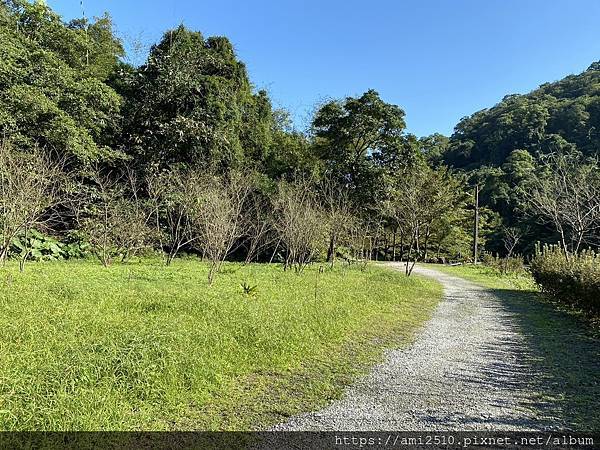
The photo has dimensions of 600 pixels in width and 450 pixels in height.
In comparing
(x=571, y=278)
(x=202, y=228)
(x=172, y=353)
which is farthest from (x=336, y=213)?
(x=172, y=353)

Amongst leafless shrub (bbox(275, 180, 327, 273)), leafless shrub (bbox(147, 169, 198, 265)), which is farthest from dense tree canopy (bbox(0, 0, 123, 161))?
leafless shrub (bbox(275, 180, 327, 273))

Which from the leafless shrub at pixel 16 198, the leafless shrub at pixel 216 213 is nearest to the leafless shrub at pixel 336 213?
the leafless shrub at pixel 216 213

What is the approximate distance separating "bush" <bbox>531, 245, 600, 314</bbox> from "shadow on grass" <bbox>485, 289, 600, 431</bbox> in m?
0.47

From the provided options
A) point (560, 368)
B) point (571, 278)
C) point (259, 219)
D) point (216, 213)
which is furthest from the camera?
point (259, 219)

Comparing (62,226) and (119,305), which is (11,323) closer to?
(119,305)

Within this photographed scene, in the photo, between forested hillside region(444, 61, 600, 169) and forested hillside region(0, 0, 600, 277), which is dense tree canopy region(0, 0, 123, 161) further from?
forested hillside region(444, 61, 600, 169)

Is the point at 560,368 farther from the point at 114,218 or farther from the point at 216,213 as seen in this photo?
the point at 114,218

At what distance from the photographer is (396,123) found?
21641mm

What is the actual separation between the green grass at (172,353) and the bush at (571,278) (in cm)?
324

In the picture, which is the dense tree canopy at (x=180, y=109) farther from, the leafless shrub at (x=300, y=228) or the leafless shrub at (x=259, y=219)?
the leafless shrub at (x=300, y=228)

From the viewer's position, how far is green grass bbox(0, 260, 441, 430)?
122 inches

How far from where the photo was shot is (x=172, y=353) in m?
3.94

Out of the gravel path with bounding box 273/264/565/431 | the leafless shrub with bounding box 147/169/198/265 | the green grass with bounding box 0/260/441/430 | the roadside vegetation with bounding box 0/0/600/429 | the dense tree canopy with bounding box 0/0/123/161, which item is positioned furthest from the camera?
the leafless shrub with bounding box 147/169/198/265

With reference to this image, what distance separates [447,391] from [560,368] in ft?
5.80
